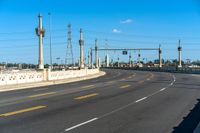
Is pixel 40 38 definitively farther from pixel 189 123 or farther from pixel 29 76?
pixel 189 123

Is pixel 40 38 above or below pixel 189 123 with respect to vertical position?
above

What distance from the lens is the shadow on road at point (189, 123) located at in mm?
9053

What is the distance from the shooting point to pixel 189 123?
1016 cm

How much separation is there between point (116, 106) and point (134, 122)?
3.87 m

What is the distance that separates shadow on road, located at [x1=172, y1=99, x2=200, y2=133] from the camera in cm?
905

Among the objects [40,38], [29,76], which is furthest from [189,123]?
[40,38]

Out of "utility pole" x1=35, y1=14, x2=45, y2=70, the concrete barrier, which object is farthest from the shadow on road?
"utility pole" x1=35, y1=14, x2=45, y2=70

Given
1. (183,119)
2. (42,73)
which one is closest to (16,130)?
(183,119)

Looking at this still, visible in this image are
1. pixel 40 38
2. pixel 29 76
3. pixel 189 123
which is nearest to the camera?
pixel 189 123

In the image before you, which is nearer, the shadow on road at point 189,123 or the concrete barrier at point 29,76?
the shadow on road at point 189,123

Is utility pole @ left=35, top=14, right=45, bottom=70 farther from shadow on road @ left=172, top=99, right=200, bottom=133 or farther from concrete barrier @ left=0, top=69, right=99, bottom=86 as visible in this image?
shadow on road @ left=172, top=99, right=200, bottom=133

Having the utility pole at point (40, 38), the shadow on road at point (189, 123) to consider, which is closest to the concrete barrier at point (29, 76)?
the utility pole at point (40, 38)

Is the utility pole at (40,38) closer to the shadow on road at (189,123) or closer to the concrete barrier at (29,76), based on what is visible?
the concrete barrier at (29,76)

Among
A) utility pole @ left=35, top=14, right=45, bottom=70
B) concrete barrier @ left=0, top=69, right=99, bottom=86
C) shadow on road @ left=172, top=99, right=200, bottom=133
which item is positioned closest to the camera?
shadow on road @ left=172, top=99, right=200, bottom=133
